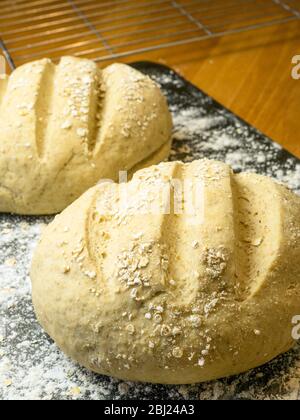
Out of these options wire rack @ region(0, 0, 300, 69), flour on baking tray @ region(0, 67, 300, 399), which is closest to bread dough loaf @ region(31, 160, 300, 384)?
flour on baking tray @ region(0, 67, 300, 399)

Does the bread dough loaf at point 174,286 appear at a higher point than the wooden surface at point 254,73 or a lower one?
higher

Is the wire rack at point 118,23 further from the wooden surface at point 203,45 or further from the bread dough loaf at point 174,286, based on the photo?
the bread dough loaf at point 174,286

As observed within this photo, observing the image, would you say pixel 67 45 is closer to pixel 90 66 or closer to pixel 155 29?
pixel 155 29

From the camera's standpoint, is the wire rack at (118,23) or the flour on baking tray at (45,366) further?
the wire rack at (118,23)

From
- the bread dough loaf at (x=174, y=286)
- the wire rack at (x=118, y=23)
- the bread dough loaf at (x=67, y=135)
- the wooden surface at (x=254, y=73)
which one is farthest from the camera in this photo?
the wire rack at (x=118, y=23)

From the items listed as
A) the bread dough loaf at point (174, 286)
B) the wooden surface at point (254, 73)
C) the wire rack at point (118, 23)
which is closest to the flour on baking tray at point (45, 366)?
the bread dough loaf at point (174, 286)

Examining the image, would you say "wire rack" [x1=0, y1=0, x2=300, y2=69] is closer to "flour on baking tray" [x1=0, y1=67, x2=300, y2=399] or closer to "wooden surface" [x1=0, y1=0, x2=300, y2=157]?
"wooden surface" [x1=0, y1=0, x2=300, y2=157]

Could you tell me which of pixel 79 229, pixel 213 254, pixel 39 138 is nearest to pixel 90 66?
pixel 39 138

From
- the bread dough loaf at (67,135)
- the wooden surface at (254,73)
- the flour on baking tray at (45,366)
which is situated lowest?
the flour on baking tray at (45,366)

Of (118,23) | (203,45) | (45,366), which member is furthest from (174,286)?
(118,23)
